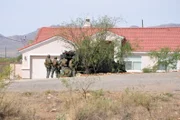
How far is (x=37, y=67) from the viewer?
137 ft

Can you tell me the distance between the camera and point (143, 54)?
42625mm

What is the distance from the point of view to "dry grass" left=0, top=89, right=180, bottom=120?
375 inches

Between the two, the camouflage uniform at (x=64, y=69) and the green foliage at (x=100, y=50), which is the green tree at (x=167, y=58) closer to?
the green foliage at (x=100, y=50)

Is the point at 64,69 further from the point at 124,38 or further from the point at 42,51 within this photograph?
the point at 42,51

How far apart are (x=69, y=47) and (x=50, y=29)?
14.3 m

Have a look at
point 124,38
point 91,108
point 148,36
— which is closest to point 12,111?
point 91,108

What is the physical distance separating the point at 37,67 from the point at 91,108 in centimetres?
3259

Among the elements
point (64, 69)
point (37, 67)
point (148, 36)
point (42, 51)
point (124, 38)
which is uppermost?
point (148, 36)

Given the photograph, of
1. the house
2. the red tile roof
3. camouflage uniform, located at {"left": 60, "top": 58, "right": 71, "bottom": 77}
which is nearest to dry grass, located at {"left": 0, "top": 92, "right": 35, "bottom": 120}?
camouflage uniform, located at {"left": 60, "top": 58, "right": 71, "bottom": 77}

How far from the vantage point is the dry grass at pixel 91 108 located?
31.2 feet

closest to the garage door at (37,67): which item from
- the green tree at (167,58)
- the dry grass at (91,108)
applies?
the green tree at (167,58)

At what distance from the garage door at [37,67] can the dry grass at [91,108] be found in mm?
28910

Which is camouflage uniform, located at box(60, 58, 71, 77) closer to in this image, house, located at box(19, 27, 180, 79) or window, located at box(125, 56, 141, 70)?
house, located at box(19, 27, 180, 79)

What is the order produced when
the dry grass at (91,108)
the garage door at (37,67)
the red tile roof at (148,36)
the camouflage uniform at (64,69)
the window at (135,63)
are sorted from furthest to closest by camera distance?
the red tile roof at (148,36) → the window at (135,63) → the garage door at (37,67) → the camouflage uniform at (64,69) → the dry grass at (91,108)
